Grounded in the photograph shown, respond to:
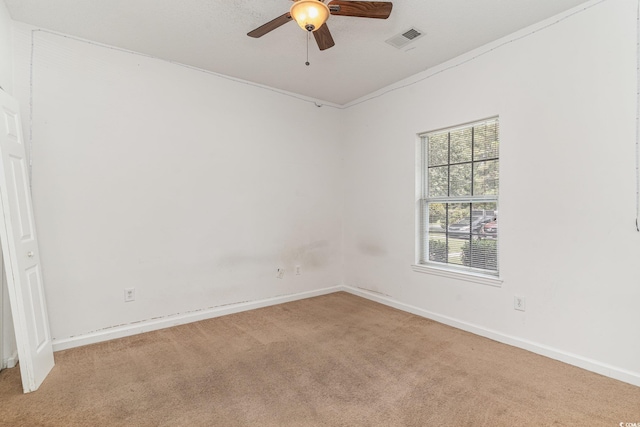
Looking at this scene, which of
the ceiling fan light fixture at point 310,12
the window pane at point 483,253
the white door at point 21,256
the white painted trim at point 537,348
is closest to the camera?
the ceiling fan light fixture at point 310,12

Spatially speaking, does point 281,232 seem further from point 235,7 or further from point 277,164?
point 235,7

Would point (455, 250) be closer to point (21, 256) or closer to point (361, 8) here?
point (361, 8)

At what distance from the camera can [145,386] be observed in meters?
2.24

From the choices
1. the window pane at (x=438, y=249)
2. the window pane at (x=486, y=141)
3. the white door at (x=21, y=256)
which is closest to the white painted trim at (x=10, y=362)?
the white door at (x=21, y=256)

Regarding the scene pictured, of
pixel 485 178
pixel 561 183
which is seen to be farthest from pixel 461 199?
pixel 561 183

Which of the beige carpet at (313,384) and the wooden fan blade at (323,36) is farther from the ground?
the wooden fan blade at (323,36)

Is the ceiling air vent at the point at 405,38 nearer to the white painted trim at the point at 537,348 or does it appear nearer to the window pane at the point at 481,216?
the window pane at the point at 481,216

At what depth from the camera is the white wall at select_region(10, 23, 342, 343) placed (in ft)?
9.23

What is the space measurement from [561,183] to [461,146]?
40.9 inches

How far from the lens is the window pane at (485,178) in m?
3.11

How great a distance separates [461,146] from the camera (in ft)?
11.2

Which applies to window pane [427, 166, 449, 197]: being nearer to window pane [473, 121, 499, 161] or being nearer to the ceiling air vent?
window pane [473, 121, 499, 161]

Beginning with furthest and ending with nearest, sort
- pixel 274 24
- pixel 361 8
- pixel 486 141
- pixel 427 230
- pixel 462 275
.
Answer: pixel 427 230 → pixel 462 275 → pixel 486 141 → pixel 274 24 → pixel 361 8

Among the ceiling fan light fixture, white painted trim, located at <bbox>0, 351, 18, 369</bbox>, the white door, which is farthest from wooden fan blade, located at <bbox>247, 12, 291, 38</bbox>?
white painted trim, located at <bbox>0, 351, 18, 369</bbox>
